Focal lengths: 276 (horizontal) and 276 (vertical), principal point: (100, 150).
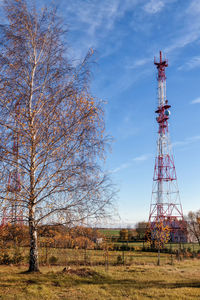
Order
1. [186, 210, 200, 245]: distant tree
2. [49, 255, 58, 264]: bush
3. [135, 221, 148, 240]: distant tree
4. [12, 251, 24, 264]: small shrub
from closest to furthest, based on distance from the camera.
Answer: [12, 251, 24, 264]: small shrub
[49, 255, 58, 264]: bush
[186, 210, 200, 245]: distant tree
[135, 221, 148, 240]: distant tree

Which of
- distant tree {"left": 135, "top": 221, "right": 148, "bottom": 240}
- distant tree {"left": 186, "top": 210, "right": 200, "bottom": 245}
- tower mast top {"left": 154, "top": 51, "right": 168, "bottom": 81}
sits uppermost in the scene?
tower mast top {"left": 154, "top": 51, "right": 168, "bottom": 81}

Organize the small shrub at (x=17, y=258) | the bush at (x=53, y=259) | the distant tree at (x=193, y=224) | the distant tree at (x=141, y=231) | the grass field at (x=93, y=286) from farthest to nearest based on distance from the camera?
the distant tree at (x=141, y=231) → the distant tree at (x=193, y=224) → the bush at (x=53, y=259) → the small shrub at (x=17, y=258) → the grass field at (x=93, y=286)

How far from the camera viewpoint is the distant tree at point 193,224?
32312 mm

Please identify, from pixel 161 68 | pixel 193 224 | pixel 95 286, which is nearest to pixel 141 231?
pixel 193 224

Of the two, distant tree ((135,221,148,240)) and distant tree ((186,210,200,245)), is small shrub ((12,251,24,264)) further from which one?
distant tree ((186,210,200,245))

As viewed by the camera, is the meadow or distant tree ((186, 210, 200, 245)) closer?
the meadow

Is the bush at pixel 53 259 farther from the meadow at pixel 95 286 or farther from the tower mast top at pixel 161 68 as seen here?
the tower mast top at pixel 161 68

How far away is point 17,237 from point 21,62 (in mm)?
6247

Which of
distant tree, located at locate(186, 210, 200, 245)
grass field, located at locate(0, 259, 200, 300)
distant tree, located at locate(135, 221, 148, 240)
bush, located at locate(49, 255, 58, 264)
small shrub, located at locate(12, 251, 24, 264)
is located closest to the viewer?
grass field, located at locate(0, 259, 200, 300)

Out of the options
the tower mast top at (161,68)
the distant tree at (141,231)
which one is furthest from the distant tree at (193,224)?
the tower mast top at (161,68)

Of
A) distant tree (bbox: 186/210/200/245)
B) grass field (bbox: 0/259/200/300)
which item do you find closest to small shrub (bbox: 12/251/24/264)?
grass field (bbox: 0/259/200/300)

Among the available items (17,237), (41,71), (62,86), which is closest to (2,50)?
(41,71)

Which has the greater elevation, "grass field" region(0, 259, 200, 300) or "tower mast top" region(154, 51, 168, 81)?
"tower mast top" region(154, 51, 168, 81)

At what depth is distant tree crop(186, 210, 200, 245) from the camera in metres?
32.3
